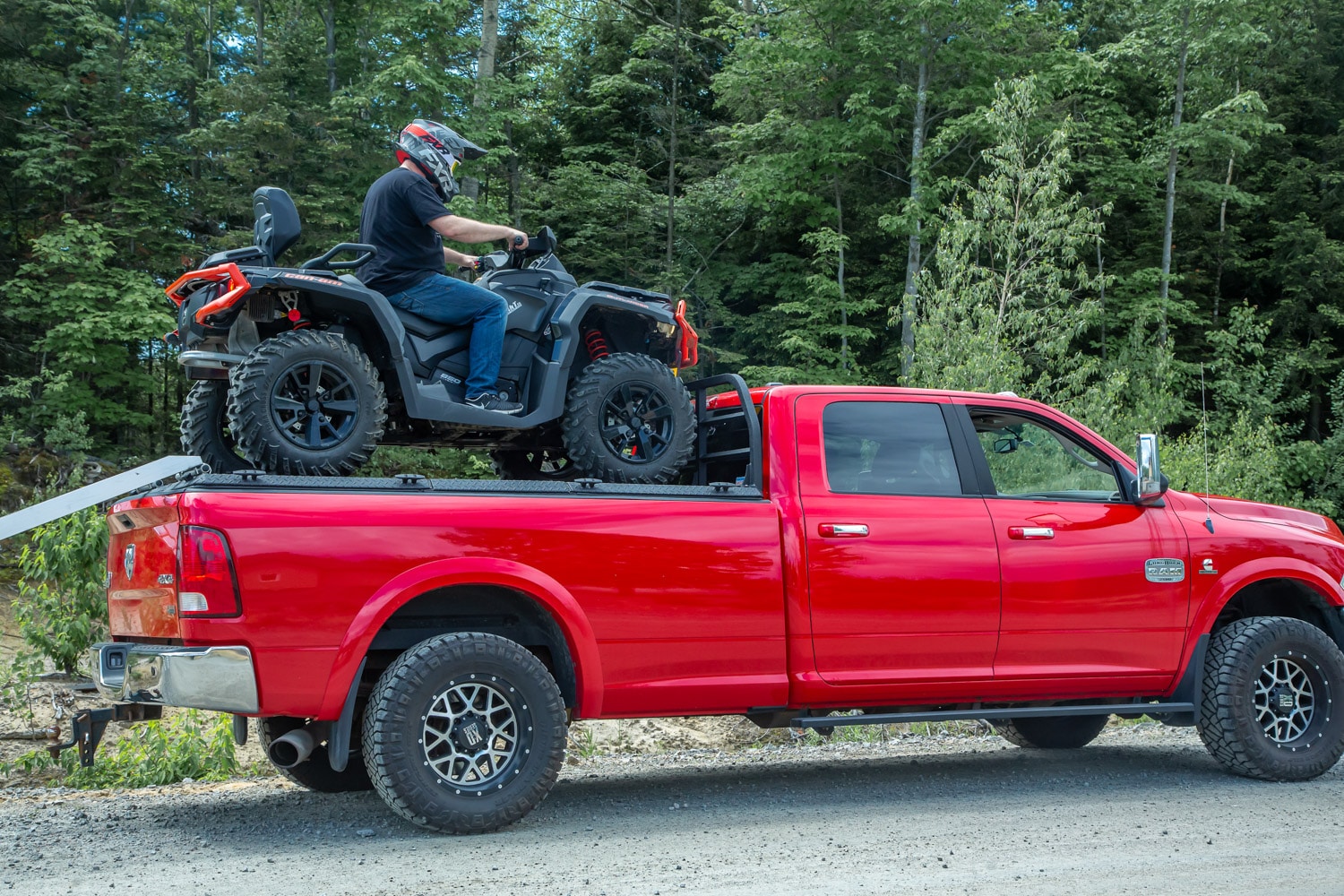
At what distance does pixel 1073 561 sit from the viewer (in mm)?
6230

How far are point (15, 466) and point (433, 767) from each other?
53.7ft

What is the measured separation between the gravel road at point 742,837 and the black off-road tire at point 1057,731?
66 centimetres

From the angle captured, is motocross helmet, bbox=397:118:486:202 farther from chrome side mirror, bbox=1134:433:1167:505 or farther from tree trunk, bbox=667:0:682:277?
tree trunk, bbox=667:0:682:277

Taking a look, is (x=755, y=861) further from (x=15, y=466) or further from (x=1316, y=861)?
(x=15, y=466)

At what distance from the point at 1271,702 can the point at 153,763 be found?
6.55m

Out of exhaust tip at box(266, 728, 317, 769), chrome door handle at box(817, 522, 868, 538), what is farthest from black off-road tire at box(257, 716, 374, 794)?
chrome door handle at box(817, 522, 868, 538)

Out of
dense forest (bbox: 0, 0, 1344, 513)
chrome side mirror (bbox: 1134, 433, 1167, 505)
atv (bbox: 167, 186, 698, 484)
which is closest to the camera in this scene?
atv (bbox: 167, 186, 698, 484)

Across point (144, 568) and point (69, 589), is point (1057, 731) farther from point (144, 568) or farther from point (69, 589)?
point (69, 589)

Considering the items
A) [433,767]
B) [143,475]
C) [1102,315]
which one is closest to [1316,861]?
[433,767]

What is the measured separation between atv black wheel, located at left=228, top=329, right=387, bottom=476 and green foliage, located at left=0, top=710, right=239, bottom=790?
2.94 metres

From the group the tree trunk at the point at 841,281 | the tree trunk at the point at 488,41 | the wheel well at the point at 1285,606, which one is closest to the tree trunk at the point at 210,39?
the tree trunk at the point at 488,41

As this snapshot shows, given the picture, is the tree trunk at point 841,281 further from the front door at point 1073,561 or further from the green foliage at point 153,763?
the green foliage at point 153,763

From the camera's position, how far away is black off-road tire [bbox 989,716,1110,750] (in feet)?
25.4

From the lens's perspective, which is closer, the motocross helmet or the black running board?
the black running board
